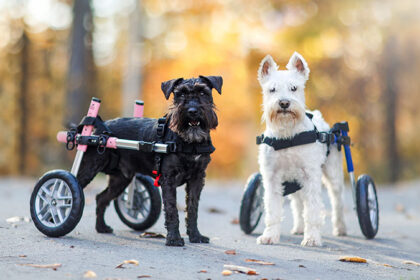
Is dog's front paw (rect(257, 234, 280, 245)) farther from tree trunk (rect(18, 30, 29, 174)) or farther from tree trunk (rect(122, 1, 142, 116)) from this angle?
tree trunk (rect(18, 30, 29, 174))

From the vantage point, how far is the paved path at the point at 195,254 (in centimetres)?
446

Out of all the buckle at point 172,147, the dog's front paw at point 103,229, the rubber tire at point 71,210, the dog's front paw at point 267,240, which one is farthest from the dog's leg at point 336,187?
the rubber tire at point 71,210

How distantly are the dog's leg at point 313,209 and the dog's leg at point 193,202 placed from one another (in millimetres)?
1268

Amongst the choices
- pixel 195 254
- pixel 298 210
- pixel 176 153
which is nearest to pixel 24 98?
pixel 298 210

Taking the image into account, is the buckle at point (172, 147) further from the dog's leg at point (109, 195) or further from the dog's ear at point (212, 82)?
the dog's leg at point (109, 195)

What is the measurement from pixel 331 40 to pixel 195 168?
685 inches

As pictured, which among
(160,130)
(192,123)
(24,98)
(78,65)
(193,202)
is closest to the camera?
(192,123)

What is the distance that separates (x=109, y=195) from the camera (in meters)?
6.62

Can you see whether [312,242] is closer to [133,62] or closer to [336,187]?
[336,187]

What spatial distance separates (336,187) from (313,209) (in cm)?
117

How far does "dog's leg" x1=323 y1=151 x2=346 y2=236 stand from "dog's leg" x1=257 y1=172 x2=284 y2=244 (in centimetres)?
111

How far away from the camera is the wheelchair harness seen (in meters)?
5.61

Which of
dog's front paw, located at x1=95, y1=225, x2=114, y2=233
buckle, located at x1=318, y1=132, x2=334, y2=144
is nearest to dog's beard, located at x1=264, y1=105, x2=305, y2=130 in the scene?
buckle, located at x1=318, y1=132, x2=334, y2=144

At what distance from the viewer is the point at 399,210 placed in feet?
36.8
